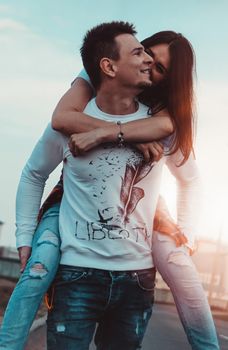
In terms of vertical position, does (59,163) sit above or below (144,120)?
below

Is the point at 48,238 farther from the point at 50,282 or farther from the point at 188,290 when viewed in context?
the point at 188,290

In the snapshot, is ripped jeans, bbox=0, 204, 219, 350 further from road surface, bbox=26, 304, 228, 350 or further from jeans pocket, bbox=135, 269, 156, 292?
road surface, bbox=26, 304, 228, 350

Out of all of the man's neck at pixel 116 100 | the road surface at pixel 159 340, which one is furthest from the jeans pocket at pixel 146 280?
the road surface at pixel 159 340

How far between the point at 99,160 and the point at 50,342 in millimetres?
786

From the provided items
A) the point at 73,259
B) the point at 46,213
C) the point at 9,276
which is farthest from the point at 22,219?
the point at 9,276

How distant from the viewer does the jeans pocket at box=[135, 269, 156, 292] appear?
3357 mm

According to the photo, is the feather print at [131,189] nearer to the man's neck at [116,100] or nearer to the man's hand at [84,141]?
the man's hand at [84,141]

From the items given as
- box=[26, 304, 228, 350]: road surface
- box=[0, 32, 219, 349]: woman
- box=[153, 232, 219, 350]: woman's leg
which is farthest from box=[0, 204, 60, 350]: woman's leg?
box=[26, 304, 228, 350]: road surface

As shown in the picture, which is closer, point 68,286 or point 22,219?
point 68,286

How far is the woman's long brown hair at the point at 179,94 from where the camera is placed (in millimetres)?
3457

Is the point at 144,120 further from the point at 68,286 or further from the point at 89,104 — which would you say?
the point at 68,286

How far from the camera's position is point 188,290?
3.38 m

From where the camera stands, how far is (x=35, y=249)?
3346 millimetres

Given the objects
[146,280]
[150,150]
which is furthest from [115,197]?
[146,280]
